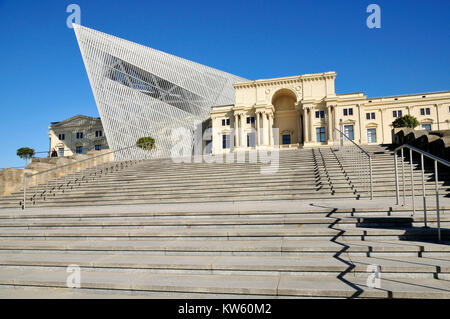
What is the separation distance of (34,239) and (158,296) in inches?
176

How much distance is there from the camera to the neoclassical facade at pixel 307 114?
1693 inches

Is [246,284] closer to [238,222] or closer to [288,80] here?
[238,222]

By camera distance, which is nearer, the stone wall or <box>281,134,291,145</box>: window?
the stone wall

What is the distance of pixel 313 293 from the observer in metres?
3.58

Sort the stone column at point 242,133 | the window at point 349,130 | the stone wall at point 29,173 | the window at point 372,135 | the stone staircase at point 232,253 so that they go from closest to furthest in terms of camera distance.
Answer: the stone staircase at point 232,253, the stone wall at point 29,173, the window at point 349,130, the window at point 372,135, the stone column at point 242,133

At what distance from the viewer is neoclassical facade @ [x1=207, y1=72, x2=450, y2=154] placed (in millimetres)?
43000

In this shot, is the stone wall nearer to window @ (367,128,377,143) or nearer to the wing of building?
the wing of building

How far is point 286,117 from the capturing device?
48844mm

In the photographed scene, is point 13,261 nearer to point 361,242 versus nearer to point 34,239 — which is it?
point 34,239

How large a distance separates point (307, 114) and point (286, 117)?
4.87 meters

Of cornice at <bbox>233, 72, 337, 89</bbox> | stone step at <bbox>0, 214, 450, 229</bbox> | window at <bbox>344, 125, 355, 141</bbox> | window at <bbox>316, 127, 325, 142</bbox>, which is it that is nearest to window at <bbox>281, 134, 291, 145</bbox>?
window at <bbox>316, 127, 325, 142</bbox>

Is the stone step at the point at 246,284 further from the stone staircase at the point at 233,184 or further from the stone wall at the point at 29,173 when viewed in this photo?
the stone wall at the point at 29,173

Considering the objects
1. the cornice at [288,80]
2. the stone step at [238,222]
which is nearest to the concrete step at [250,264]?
the stone step at [238,222]
